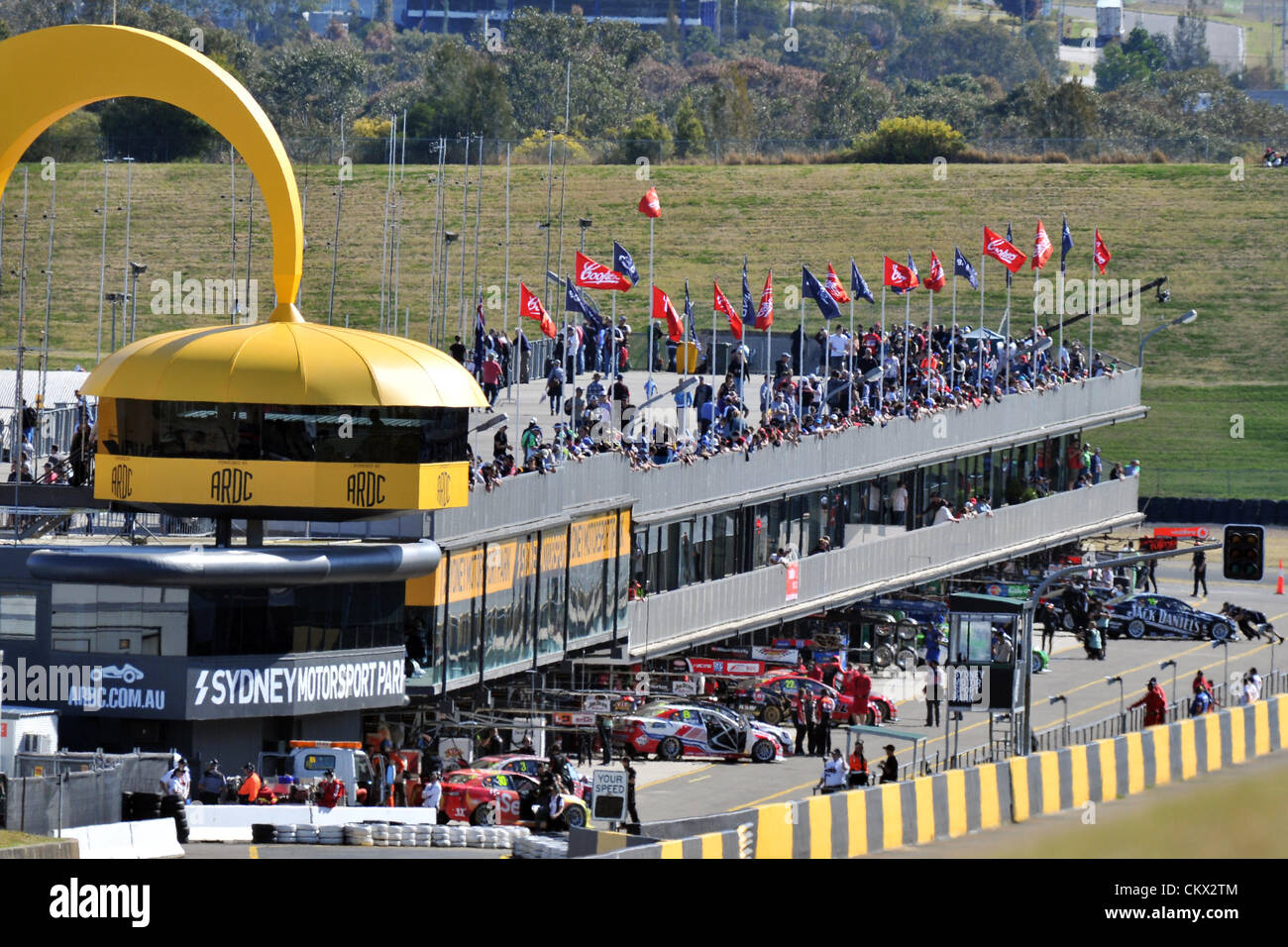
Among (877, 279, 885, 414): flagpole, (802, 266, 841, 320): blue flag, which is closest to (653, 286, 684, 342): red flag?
(802, 266, 841, 320): blue flag

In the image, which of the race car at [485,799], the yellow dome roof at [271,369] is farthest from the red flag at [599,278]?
the race car at [485,799]

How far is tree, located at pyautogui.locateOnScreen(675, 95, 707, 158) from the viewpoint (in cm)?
14575

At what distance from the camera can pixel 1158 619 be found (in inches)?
2603

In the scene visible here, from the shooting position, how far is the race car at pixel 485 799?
39.6 m

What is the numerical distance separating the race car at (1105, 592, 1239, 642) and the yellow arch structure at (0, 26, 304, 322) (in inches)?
1264

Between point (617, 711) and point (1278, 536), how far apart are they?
1743 inches

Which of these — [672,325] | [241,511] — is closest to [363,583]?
[241,511]

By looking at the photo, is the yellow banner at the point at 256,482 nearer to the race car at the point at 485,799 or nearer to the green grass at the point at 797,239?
the race car at the point at 485,799

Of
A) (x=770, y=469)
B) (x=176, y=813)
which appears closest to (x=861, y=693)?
(x=770, y=469)

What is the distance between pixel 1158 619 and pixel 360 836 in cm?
3411

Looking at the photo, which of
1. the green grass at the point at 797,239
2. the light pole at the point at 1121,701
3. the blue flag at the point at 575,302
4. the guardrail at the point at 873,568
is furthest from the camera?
the green grass at the point at 797,239

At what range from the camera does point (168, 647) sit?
41.1m

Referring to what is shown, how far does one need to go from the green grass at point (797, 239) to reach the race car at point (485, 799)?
58.0 metres
